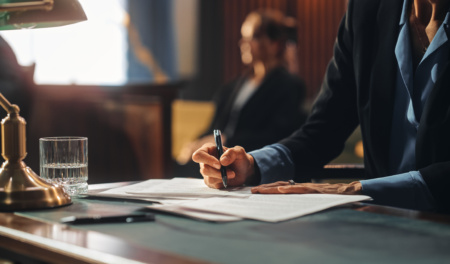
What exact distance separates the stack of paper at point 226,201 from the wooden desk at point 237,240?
29mm

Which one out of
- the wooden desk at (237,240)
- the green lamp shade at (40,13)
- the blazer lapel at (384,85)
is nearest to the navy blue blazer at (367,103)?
the blazer lapel at (384,85)

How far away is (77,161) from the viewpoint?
53.6 inches

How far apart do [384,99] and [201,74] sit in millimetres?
6814

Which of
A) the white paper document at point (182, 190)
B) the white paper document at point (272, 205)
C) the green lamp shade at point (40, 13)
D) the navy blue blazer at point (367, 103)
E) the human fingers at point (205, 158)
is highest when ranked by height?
the green lamp shade at point (40, 13)

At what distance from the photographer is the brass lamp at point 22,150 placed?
116 cm

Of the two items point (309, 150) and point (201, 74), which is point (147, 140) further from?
point (201, 74)

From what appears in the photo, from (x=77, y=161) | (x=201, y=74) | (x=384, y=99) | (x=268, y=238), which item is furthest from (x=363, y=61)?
(x=201, y=74)

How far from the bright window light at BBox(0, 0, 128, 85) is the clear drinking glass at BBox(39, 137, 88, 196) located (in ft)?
19.9

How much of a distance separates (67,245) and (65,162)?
521mm

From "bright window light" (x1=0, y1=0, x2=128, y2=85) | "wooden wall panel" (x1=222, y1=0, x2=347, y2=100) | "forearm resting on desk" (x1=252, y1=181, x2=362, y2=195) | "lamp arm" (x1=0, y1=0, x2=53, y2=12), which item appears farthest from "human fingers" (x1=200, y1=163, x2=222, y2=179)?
"wooden wall panel" (x1=222, y1=0, x2=347, y2=100)

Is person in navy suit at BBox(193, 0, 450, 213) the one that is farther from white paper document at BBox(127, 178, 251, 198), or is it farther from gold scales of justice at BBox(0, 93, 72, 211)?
gold scales of justice at BBox(0, 93, 72, 211)

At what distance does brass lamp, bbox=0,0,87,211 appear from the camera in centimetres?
116

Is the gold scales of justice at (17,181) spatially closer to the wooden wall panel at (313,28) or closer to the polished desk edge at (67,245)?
the polished desk edge at (67,245)

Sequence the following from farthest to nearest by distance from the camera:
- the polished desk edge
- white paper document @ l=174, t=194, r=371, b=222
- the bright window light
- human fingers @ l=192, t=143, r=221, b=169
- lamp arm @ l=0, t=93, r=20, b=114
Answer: the bright window light
human fingers @ l=192, t=143, r=221, b=169
lamp arm @ l=0, t=93, r=20, b=114
white paper document @ l=174, t=194, r=371, b=222
the polished desk edge
